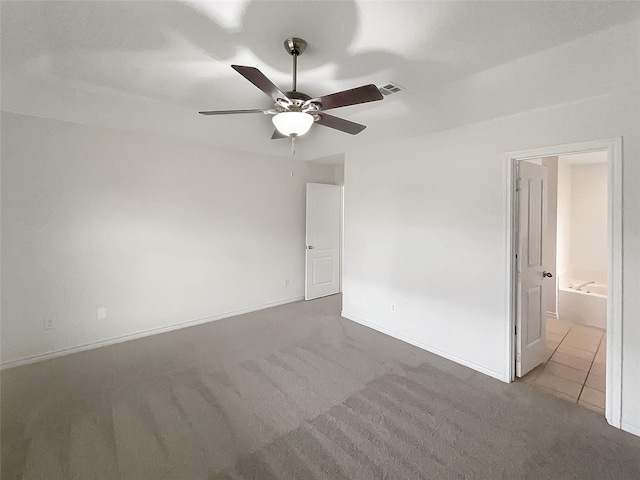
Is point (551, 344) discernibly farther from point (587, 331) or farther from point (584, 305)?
point (584, 305)

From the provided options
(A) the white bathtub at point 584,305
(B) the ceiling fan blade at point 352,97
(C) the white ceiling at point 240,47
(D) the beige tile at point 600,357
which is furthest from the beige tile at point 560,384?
(B) the ceiling fan blade at point 352,97

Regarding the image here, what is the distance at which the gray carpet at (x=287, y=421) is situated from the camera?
1734mm

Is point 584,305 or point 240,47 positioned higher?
point 240,47

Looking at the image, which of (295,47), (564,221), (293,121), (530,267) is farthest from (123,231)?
(564,221)

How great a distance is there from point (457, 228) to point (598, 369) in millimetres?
1942

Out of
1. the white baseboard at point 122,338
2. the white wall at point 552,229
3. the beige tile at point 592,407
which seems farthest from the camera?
the white wall at point 552,229

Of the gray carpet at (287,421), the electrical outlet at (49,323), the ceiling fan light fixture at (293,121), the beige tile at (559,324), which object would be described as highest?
the ceiling fan light fixture at (293,121)

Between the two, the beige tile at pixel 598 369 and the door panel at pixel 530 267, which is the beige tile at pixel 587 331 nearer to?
the beige tile at pixel 598 369

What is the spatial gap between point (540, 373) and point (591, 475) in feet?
4.28

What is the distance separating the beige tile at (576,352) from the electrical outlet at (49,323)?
5.54 metres

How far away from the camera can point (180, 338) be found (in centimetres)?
355

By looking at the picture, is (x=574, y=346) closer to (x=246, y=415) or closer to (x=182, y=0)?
(x=246, y=415)

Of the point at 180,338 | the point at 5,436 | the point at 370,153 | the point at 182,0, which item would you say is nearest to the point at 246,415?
the point at 5,436

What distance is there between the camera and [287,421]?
2127mm
